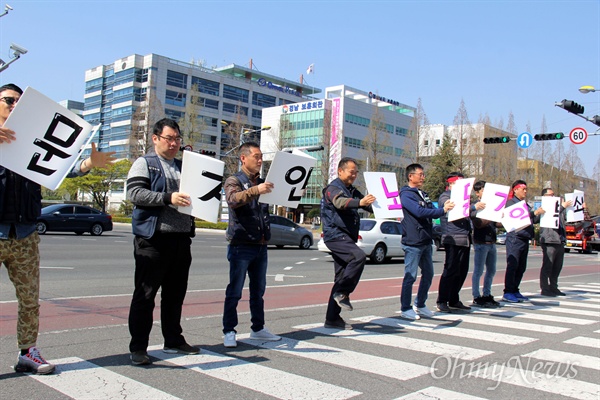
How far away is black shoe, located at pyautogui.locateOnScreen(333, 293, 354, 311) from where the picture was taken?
633 centimetres

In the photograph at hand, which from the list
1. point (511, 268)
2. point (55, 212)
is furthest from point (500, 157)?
point (511, 268)

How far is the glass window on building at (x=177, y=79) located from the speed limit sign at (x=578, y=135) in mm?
75760

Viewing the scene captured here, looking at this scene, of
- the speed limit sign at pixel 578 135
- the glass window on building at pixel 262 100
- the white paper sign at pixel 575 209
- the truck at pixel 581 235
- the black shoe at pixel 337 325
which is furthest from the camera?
the glass window on building at pixel 262 100

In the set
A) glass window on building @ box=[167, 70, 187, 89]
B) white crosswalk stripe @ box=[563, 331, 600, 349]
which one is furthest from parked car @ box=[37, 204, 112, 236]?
glass window on building @ box=[167, 70, 187, 89]

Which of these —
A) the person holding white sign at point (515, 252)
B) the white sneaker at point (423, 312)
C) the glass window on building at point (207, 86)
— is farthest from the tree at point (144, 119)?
the white sneaker at point (423, 312)

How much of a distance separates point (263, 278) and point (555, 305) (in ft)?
20.5

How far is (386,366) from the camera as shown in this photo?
16.2 feet

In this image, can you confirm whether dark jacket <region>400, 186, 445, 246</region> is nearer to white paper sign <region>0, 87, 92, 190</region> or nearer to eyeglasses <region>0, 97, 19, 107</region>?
white paper sign <region>0, 87, 92, 190</region>

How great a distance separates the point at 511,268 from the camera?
9.91 metres

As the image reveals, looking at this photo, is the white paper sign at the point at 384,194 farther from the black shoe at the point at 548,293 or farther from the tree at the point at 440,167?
the tree at the point at 440,167

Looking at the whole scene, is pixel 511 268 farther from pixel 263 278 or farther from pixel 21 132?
pixel 21 132

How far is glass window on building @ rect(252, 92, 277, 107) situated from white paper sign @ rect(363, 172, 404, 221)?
97635 millimetres

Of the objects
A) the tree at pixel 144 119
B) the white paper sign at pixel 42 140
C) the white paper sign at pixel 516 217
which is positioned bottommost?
the white paper sign at pixel 516 217

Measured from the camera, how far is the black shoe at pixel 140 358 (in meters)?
4.66
